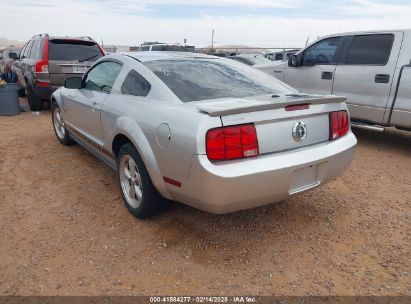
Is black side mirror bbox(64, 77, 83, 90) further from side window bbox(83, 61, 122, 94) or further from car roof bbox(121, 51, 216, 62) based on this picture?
car roof bbox(121, 51, 216, 62)

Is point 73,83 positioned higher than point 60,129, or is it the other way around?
point 73,83

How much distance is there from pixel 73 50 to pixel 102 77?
15.6 feet

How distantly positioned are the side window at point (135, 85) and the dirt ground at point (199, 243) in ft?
3.79

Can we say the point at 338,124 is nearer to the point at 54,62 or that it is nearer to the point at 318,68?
the point at 318,68

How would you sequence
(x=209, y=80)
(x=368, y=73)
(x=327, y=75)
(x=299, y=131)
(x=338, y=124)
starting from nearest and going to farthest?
(x=299, y=131), (x=338, y=124), (x=209, y=80), (x=368, y=73), (x=327, y=75)

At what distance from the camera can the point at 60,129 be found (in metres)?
5.73

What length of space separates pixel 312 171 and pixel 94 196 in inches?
90.8

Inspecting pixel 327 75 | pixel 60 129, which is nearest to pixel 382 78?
pixel 327 75

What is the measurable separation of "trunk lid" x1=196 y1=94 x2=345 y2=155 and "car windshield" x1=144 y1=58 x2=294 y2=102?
0.24 metres

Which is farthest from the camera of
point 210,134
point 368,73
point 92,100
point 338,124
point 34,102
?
point 34,102

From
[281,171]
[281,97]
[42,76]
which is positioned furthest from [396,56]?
[42,76]

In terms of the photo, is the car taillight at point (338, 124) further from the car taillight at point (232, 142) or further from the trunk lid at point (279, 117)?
the car taillight at point (232, 142)

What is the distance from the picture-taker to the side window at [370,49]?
219 inches

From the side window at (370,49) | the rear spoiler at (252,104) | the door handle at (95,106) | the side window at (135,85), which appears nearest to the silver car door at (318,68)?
the side window at (370,49)
